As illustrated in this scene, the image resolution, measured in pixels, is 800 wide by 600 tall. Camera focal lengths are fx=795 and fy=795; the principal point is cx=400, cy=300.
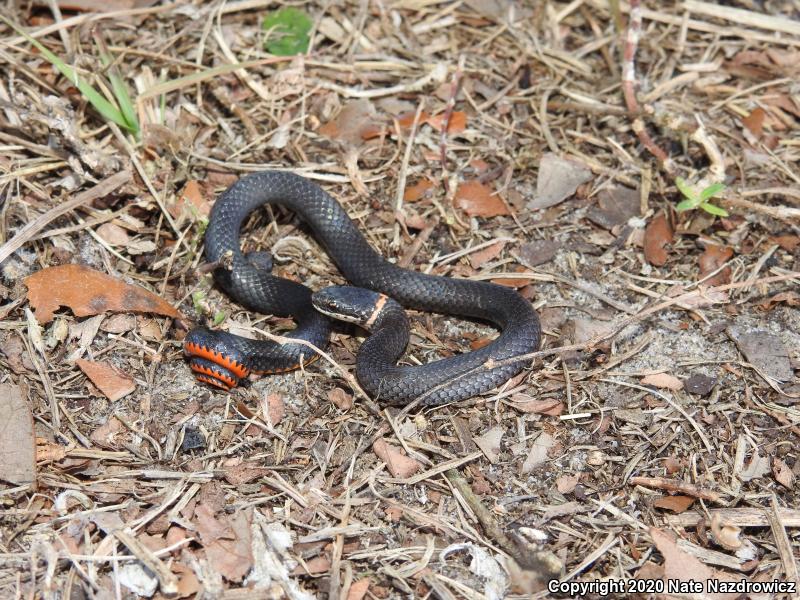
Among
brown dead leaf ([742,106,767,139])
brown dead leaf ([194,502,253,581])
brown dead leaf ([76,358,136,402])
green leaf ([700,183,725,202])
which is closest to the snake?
brown dead leaf ([76,358,136,402])

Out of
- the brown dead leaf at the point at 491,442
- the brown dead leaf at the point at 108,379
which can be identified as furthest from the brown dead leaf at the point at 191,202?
the brown dead leaf at the point at 491,442

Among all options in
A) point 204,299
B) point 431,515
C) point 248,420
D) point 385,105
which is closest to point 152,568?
point 248,420

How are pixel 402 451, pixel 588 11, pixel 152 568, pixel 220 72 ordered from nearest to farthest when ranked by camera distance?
pixel 152 568, pixel 402 451, pixel 220 72, pixel 588 11

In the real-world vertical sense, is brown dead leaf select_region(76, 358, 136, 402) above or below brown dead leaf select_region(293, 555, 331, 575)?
above

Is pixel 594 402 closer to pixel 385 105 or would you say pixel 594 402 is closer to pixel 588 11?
pixel 385 105

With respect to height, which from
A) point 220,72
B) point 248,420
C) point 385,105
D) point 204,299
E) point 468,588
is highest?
point 220,72

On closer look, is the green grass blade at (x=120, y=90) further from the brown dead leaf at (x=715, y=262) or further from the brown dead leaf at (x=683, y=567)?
the brown dead leaf at (x=683, y=567)

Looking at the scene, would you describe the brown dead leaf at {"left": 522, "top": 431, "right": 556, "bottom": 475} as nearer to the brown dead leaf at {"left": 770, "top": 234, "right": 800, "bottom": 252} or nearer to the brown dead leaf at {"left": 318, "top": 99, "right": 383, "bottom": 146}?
the brown dead leaf at {"left": 770, "top": 234, "right": 800, "bottom": 252}
